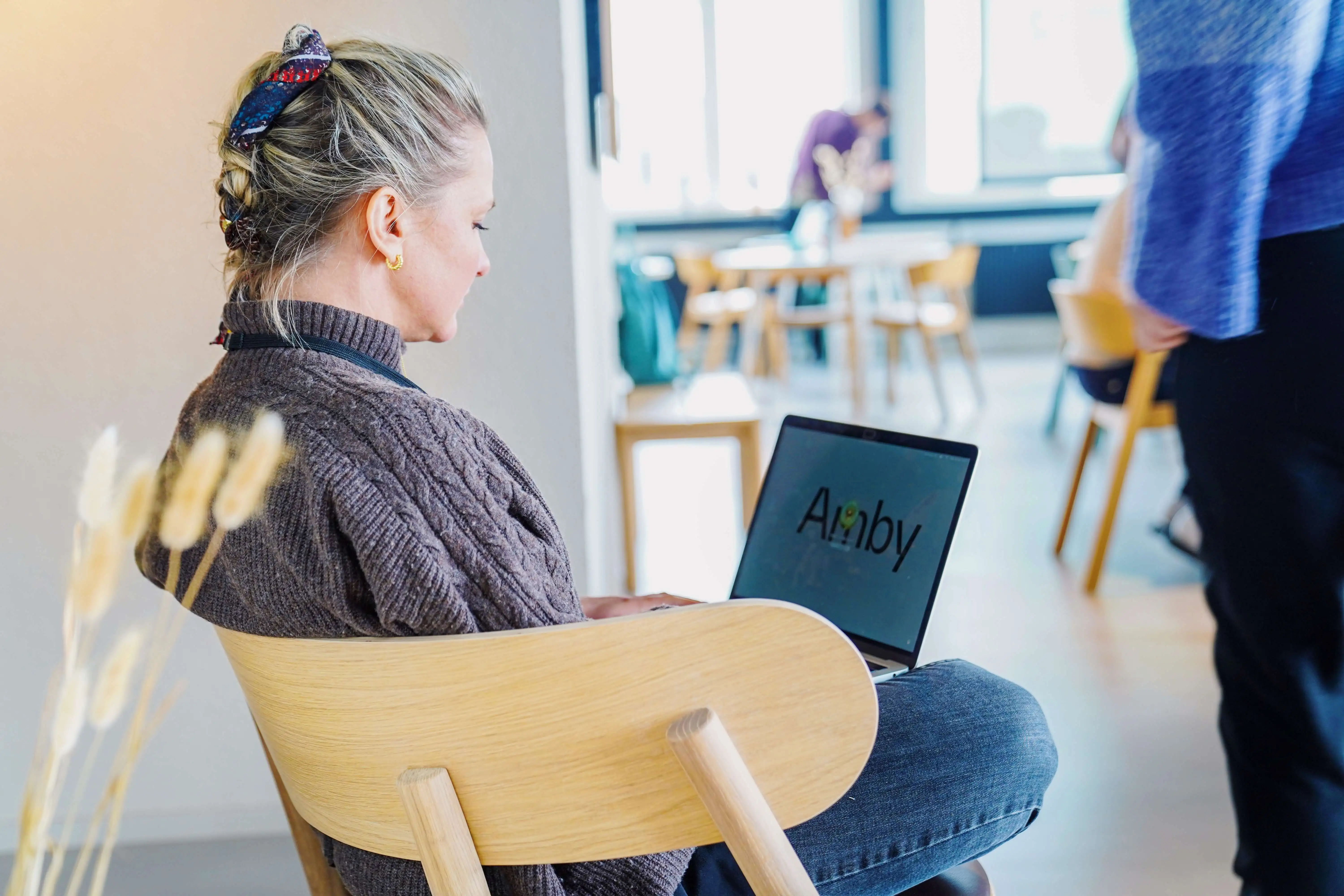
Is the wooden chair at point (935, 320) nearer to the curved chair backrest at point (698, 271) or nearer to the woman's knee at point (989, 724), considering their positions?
the curved chair backrest at point (698, 271)

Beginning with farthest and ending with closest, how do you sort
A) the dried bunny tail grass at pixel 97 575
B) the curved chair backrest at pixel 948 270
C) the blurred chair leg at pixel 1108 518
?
the curved chair backrest at pixel 948 270 < the blurred chair leg at pixel 1108 518 < the dried bunny tail grass at pixel 97 575

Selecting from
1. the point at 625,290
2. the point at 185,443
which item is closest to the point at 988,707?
the point at 185,443

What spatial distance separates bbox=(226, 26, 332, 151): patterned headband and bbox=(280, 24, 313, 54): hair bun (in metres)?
0.02

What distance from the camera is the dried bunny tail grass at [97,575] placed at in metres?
0.35

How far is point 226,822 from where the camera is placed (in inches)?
72.0

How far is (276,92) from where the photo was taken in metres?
0.94

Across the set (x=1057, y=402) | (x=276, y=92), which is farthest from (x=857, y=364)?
(x=276, y=92)

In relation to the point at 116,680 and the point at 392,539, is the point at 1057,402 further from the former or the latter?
the point at 116,680

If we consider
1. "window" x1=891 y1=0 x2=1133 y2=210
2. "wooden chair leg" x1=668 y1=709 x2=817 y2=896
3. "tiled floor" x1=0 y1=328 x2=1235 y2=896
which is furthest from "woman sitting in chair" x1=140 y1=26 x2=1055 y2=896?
"window" x1=891 y1=0 x2=1133 y2=210

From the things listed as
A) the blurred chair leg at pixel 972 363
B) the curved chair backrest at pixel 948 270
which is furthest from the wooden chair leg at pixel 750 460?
the blurred chair leg at pixel 972 363

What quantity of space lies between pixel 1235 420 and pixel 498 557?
77 centimetres

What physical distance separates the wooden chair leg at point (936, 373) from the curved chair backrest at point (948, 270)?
246mm

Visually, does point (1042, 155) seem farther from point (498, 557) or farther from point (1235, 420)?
point (498, 557)

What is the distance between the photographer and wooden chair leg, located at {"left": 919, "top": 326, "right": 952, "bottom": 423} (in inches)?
198
